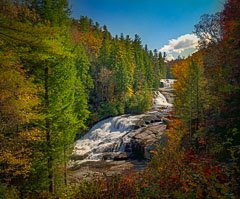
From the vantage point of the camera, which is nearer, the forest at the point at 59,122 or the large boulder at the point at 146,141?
the forest at the point at 59,122

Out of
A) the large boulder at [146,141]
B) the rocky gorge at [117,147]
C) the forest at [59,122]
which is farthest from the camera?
the large boulder at [146,141]

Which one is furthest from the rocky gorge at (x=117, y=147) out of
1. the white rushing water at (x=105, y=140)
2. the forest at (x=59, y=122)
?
the forest at (x=59, y=122)

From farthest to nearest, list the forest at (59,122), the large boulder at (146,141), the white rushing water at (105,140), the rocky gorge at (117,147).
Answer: the white rushing water at (105,140) → the large boulder at (146,141) → the rocky gorge at (117,147) → the forest at (59,122)

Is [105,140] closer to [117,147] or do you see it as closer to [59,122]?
[117,147]

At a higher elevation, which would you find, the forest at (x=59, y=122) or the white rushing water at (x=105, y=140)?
the forest at (x=59, y=122)

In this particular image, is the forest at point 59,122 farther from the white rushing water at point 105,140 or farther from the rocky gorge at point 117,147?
the white rushing water at point 105,140

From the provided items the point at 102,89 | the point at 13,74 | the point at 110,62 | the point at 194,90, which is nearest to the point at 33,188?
the point at 13,74

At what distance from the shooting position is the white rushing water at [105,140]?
18484 mm

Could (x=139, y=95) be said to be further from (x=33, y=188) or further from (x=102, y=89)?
(x=33, y=188)

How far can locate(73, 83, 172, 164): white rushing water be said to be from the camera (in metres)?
18.5

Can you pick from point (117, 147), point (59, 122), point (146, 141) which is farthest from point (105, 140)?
point (59, 122)

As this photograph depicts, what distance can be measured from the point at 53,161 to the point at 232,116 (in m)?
8.77

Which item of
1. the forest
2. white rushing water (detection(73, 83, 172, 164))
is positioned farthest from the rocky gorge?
the forest

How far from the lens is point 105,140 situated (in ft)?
68.6
